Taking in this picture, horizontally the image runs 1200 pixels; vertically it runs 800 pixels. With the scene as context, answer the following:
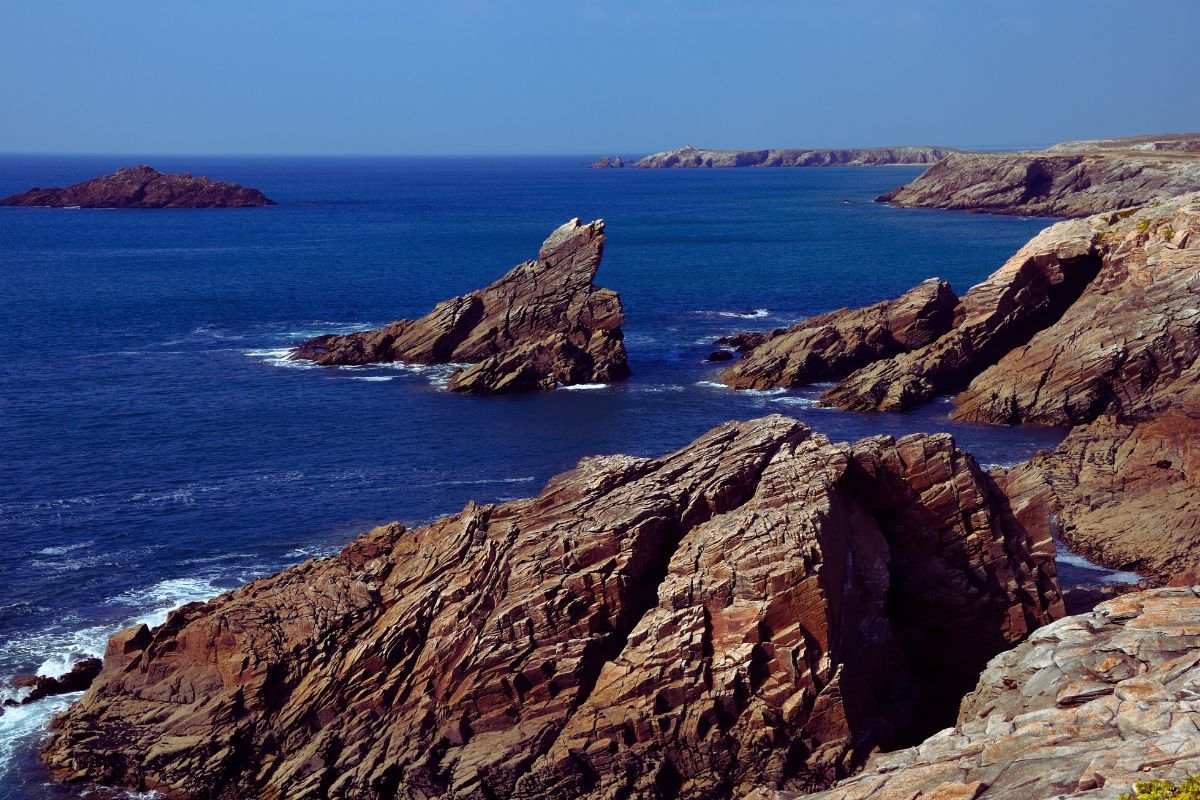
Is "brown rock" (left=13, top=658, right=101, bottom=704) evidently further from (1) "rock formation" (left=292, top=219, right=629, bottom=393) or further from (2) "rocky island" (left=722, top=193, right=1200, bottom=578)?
(1) "rock formation" (left=292, top=219, right=629, bottom=393)

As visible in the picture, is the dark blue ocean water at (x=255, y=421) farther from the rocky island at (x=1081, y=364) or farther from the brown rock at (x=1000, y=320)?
the brown rock at (x=1000, y=320)

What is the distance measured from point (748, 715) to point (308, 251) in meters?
160

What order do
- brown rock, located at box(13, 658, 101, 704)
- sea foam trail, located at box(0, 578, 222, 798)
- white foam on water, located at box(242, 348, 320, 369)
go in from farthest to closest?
white foam on water, located at box(242, 348, 320, 369)
brown rock, located at box(13, 658, 101, 704)
sea foam trail, located at box(0, 578, 222, 798)

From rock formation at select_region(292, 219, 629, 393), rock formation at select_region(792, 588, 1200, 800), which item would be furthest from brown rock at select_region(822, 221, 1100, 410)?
rock formation at select_region(792, 588, 1200, 800)

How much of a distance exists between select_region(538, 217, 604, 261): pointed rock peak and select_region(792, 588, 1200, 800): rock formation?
7320 centimetres

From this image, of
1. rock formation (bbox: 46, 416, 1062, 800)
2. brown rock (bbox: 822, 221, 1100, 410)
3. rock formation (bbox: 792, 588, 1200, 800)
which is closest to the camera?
rock formation (bbox: 792, 588, 1200, 800)

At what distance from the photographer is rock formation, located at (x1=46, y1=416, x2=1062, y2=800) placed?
3622 centimetres

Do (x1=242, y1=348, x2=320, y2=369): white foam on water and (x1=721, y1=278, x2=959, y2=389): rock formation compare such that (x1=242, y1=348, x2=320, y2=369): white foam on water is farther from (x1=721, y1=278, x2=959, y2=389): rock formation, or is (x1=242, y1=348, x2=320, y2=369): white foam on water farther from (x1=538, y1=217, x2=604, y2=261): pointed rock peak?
(x1=721, y1=278, x2=959, y2=389): rock formation

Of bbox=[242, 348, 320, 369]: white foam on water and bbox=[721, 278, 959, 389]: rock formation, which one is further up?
bbox=[721, 278, 959, 389]: rock formation

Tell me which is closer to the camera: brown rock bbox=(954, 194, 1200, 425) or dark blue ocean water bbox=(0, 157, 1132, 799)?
dark blue ocean water bbox=(0, 157, 1132, 799)

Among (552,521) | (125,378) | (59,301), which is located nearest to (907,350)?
(552,521)

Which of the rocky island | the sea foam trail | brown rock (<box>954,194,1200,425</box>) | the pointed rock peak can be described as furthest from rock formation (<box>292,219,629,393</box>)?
the sea foam trail

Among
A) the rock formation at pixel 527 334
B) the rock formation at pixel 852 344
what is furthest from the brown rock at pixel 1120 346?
the rock formation at pixel 527 334

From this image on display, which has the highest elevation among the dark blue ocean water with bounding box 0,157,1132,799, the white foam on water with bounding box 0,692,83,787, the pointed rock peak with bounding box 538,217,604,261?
the pointed rock peak with bounding box 538,217,604,261
